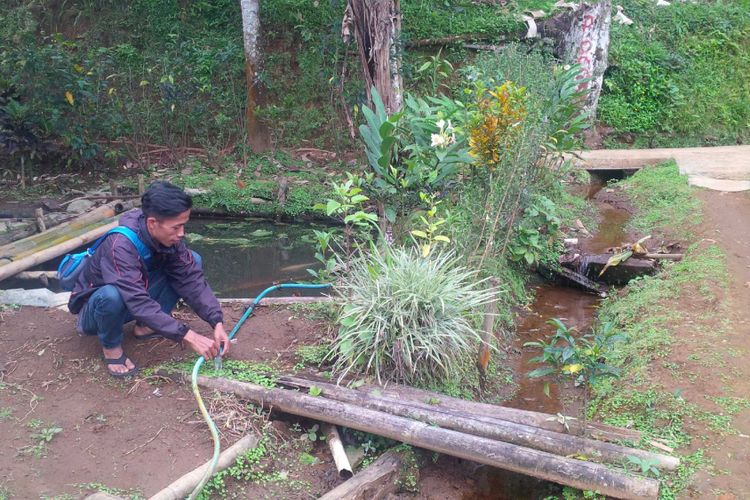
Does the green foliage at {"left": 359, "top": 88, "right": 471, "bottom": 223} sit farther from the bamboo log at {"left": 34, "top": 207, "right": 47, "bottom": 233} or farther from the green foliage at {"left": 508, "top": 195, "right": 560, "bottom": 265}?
the bamboo log at {"left": 34, "top": 207, "right": 47, "bottom": 233}

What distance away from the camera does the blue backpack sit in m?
3.70

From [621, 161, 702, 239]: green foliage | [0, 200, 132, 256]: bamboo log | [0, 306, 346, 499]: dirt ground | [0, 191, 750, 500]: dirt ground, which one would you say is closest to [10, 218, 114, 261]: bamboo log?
[0, 200, 132, 256]: bamboo log

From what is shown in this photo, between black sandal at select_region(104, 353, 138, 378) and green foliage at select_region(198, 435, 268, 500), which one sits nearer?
green foliage at select_region(198, 435, 268, 500)

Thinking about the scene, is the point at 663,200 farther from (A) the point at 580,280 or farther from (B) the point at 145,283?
(B) the point at 145,283

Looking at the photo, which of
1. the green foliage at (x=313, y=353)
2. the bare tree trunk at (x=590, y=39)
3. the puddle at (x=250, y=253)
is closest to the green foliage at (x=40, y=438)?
the green foliage at (x=313, y=353)

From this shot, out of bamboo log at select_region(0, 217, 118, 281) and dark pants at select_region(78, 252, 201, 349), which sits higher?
dark pants at select_region(78, 252, 201, 349)

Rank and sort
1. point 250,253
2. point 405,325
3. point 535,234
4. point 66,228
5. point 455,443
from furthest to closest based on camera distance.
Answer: point 250,253
point 66,228
point 535,234
point 405,325
point 455,443

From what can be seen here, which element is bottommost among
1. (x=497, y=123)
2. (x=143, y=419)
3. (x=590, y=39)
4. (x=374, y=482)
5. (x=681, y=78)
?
(x=374, y=482)

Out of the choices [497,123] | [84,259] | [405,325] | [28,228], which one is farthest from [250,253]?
[405,325]

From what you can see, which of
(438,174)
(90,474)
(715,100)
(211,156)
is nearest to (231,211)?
(211,156)

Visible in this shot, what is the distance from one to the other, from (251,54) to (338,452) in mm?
7579

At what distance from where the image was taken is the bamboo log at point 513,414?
3.40 metres

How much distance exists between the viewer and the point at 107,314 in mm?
3660

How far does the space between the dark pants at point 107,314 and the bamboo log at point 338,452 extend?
4.29 feet
